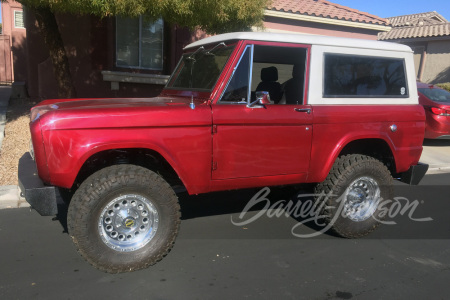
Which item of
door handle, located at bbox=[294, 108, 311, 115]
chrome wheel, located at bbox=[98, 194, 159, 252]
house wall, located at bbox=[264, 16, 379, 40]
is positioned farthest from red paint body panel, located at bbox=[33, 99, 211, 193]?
house wall, located at bbox=[264, 16, 379, 40]

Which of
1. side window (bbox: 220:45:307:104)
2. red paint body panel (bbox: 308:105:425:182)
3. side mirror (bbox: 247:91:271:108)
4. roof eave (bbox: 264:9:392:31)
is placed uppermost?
roof eave (bbox: 264:9:392:31)

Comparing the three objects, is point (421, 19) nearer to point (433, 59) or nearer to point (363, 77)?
point (433, 59)

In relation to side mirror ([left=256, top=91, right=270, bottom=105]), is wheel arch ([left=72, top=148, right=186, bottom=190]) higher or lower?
lower

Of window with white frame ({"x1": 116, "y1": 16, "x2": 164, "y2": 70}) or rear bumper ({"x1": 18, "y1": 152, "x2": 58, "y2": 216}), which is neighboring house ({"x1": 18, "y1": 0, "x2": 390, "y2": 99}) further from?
rear bumper ({"x1": 18, "y1": 152, "x2": 58, "y2": 216})

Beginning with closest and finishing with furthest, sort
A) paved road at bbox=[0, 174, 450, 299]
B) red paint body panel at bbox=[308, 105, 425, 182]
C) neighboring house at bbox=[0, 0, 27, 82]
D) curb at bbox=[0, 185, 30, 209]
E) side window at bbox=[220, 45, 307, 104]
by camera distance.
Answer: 1. paved road at bbox=[0, 174, 450, 299]
2. side window at bbox=[220, 45, 307, 104]
3. red paint body panel at bbox=[308, 105, 425, 182]
4. curb at bbox=[0, 185, 30, 209]
5. neighboring house at bbox=[0, 0, 27, 82]

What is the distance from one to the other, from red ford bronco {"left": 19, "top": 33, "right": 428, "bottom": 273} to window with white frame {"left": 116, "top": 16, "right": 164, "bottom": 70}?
6.19 meters

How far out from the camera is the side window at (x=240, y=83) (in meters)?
3.61

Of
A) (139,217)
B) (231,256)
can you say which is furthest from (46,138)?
(231,256)

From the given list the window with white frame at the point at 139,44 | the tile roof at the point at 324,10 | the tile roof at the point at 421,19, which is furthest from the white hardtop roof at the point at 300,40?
the tile roof at the point at 421,19

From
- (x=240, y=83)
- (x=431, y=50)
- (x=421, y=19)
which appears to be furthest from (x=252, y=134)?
(x=421, y=19)

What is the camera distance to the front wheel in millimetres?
3145

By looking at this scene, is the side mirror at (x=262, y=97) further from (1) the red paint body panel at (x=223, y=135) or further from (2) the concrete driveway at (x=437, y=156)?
(2) the concrete driveway at (x=437, y=156)

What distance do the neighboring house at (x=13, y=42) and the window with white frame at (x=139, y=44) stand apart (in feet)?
22.6

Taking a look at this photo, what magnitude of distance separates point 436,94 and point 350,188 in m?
7.09
